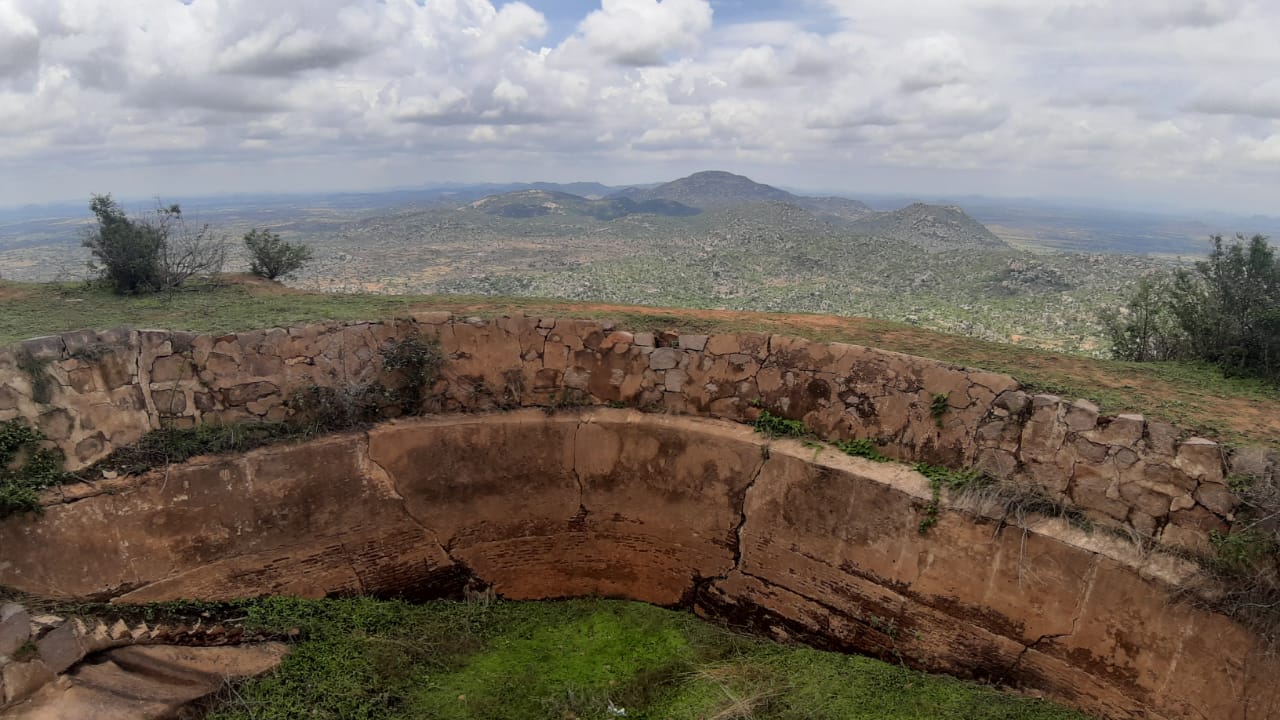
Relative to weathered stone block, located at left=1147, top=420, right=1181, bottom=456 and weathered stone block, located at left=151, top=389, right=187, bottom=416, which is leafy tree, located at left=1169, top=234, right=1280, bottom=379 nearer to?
weathered stone block, located at left=1147, top=420, right=1181, bottom=456

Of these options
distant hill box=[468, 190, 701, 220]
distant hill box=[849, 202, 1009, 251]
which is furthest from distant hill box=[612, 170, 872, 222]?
distant hill box=[849, 202, 1009, 251]

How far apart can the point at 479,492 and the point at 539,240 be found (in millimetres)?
48463

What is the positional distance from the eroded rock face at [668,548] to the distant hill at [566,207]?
67.9 m

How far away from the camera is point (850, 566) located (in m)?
5.64

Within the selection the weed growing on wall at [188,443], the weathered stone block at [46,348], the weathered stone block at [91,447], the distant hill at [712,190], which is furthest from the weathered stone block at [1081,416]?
the distant hill at [712,190]

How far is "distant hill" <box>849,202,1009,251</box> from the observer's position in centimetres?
4616

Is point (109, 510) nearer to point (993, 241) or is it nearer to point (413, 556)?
point (413, 556)

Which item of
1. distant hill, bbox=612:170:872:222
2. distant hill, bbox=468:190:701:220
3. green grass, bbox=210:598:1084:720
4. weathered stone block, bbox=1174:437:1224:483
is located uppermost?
distant hill, bbox=612:170:872:222

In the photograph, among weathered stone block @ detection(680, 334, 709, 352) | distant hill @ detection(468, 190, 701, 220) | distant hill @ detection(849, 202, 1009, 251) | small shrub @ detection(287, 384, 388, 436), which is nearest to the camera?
small shrub @ detection(287, 384, 388, 436)

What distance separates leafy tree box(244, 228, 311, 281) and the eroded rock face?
19.2 feet

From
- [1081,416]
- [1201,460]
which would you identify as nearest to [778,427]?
[1081,416]

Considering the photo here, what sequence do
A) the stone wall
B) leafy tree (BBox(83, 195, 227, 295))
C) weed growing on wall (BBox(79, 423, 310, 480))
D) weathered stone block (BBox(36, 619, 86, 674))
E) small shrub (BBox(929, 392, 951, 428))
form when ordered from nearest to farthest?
weathered stone block (BBox(36, 619, 86, 674))
the stone wall
weed growing on wall (BBox(79, 423, 310, 480))
small shrub (BBox(929, 392, 951, 428))
leafy tree (BBox(83, 195, 227, 295))

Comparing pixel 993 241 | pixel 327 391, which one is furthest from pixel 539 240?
pixel 327 391

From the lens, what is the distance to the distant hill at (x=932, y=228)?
46156 mm
